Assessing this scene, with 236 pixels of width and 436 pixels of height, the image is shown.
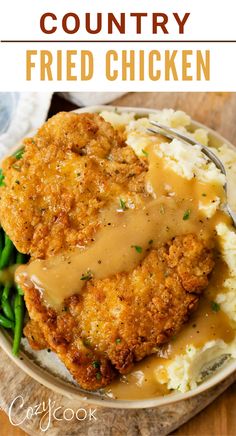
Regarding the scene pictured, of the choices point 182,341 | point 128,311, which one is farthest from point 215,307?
point 128,311

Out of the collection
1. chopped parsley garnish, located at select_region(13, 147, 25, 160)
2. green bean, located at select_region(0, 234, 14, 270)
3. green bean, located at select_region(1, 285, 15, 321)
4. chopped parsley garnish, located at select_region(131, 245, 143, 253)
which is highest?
chopped parsley garnish, located at select_region(13, 147, 25, 160)

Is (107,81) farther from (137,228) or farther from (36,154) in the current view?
(137,228)

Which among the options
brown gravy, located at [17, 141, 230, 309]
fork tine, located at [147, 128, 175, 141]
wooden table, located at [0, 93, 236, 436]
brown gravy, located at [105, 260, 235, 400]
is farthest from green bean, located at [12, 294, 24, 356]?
wooden table, located at [0, 93, 236, 436]

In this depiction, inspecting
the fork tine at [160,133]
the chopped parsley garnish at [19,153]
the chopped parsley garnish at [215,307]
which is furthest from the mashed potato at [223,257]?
the chopped parsley garnish at [19,153]

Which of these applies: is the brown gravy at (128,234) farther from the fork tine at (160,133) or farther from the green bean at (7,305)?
the fork tine at (160,133)

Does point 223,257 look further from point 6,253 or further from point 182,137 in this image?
point 6,253

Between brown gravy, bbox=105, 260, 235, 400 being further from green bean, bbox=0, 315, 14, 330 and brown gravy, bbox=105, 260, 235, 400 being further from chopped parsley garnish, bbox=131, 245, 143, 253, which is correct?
green bean, bbox=0, 315, 14, 330
